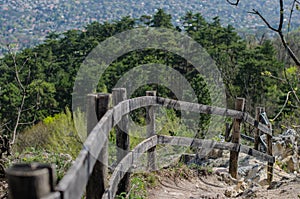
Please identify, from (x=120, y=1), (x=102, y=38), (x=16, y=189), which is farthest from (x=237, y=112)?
(x=120, y=1)

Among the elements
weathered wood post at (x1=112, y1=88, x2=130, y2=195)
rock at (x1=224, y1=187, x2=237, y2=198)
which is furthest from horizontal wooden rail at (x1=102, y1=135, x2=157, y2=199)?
rock at (x1=224, y1=187, x2=237, y2=198)

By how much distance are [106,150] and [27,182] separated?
158 centimetres

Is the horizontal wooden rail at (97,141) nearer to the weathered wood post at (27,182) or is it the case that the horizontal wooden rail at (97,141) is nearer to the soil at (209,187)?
the weathered wood post at (27,182)

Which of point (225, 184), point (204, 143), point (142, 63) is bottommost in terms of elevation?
point (225, 184)

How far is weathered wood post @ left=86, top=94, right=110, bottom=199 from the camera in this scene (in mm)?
2762

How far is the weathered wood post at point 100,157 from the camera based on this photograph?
2762 mm

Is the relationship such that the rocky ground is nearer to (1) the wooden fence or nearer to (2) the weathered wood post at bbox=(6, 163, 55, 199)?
(1) the wooden fence

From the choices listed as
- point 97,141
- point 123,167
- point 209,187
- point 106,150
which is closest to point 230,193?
point 209,187

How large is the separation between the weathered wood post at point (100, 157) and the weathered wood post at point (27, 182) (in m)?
1.47

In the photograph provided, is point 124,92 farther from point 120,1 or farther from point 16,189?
point 120,1

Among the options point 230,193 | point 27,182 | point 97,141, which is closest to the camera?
point 27,182

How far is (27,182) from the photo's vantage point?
121 cm

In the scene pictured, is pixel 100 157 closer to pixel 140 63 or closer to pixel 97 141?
pixel 97 141

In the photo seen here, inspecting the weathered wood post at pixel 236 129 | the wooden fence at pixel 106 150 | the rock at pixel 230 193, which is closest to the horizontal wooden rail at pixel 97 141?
the wooden fence at pixel 106 150
